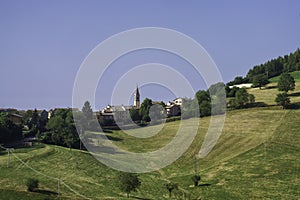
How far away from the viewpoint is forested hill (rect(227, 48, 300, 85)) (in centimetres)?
17357

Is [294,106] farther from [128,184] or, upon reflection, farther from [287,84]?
[128,184]

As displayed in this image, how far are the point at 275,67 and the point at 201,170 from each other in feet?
431

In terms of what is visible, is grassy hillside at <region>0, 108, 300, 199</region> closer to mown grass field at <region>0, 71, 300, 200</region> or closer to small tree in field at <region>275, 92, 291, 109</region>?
mown grass field at <region>0, 71, 300, 200</region>

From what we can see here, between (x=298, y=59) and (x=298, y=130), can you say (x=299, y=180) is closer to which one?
(x=298, y=130)

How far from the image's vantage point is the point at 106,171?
6322 cm

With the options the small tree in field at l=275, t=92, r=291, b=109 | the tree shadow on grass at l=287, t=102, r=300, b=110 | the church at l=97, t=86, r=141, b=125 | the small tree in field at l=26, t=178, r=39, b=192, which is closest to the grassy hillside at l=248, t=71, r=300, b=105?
the tree shadow on grass at l=287, t=102, r=300, b=110

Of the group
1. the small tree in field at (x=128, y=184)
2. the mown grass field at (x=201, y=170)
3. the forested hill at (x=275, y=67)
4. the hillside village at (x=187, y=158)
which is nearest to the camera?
the small tree in field at (x=128, y=184)

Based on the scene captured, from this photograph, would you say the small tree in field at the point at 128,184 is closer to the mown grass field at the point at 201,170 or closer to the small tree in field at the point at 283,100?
the mown grass field at the point at 201,170

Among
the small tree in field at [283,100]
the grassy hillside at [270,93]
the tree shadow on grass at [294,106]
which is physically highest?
the grassy hillside at [270,93]

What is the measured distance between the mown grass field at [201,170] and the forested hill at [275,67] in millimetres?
85022

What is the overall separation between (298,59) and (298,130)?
376 feet

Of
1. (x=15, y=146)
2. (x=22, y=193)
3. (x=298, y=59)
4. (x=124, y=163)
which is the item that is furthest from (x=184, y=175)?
(x=298, y=59)

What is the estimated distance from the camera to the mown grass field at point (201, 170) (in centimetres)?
5112

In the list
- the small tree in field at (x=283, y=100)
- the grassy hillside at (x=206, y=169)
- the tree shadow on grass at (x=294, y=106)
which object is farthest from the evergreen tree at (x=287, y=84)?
the grassy hillside at (x=206, y=169)
